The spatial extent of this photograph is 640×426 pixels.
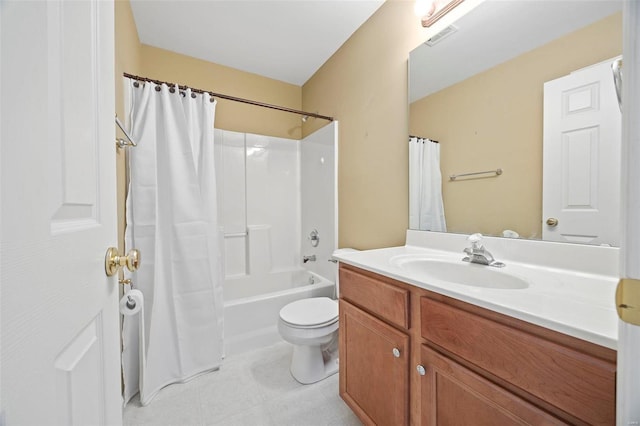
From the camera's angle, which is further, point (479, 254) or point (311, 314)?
point (311, 314)

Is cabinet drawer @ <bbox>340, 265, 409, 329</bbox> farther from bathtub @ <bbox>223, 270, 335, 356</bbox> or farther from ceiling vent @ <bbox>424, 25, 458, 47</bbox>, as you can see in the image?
ceiling vent @ <bbox>424, 25, 458, 47</bbox>

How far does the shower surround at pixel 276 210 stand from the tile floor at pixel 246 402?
1.99 feet

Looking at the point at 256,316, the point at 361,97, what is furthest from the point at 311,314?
the point at 361,97

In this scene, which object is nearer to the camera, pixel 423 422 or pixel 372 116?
pixel 423 422

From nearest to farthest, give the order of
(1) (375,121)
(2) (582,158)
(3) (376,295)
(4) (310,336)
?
(2) (582,158), (3) (376,295), (4) (310,336), (1) (375,121)

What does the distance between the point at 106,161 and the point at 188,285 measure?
1.22 m

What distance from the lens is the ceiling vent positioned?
1.26 metres

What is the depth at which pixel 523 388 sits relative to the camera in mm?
580

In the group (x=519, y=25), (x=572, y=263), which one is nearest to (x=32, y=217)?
(x=572, y=263)

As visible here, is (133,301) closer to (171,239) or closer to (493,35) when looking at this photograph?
(171,239)

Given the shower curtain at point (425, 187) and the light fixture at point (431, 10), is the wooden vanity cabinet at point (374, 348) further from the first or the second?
the light fixture at point (431, 10)

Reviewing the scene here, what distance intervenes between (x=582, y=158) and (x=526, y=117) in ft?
0.84

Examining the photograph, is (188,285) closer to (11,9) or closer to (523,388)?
(11,9)

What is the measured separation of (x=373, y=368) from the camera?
1.01m
